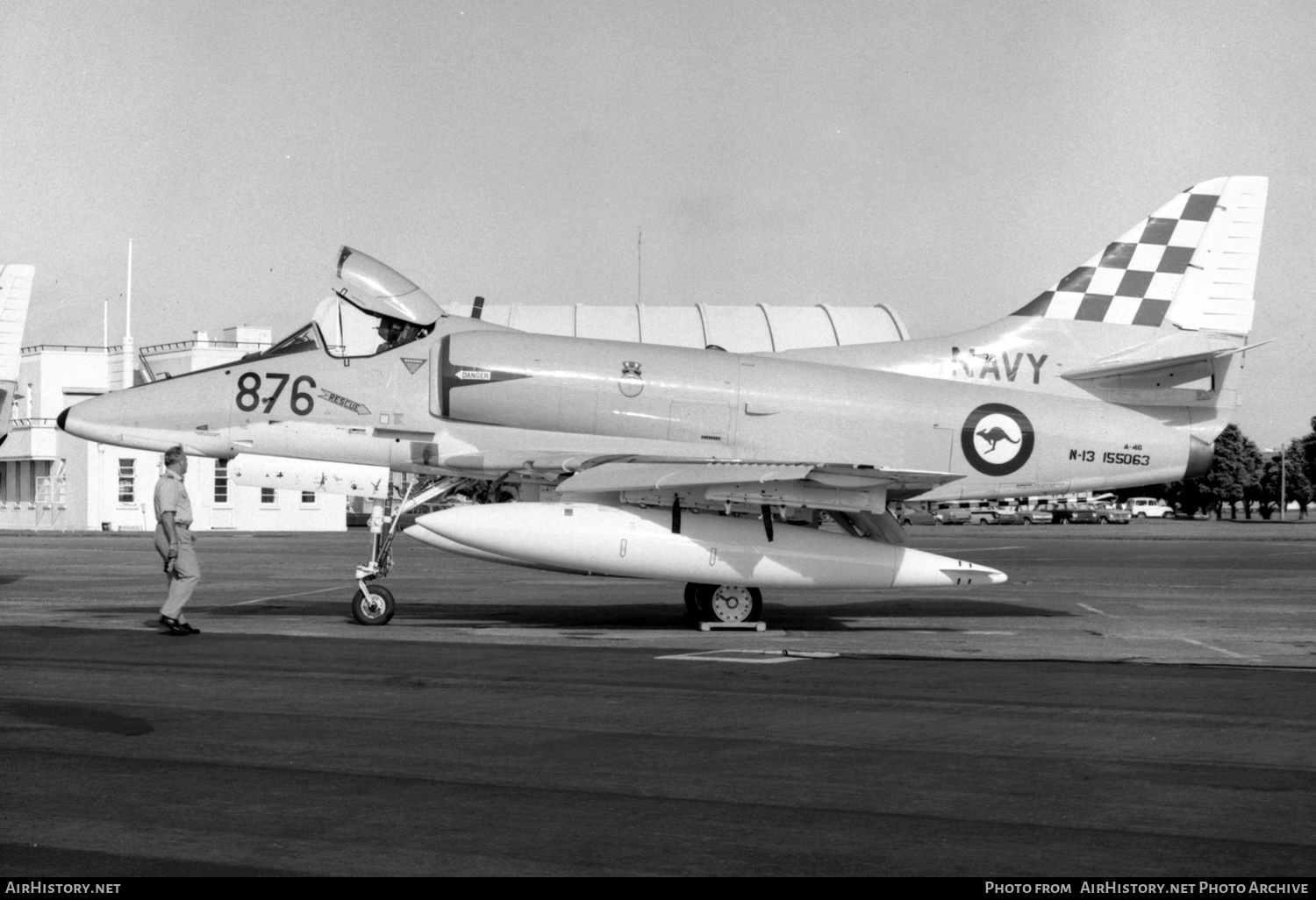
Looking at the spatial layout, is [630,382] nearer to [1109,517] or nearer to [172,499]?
[172,499]

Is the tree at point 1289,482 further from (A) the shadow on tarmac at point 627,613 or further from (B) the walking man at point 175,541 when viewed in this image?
(B) the walking man at point 175,541

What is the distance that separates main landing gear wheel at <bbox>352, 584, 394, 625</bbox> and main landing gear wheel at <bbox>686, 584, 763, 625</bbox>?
3660mm

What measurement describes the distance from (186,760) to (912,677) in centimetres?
593

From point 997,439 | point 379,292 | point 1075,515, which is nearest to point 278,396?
point 379,292

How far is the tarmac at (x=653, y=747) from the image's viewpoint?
556 centimetres

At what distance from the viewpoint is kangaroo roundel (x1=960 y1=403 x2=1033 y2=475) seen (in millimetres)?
16500

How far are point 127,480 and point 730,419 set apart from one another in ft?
160

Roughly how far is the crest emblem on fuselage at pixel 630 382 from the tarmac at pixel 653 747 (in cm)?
280

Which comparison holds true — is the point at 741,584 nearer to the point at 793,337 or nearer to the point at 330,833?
the point at 793,337

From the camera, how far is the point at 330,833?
576 cm

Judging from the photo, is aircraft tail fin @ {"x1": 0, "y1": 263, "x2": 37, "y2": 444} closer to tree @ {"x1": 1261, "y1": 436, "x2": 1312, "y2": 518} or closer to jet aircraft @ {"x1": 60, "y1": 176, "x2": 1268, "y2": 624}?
jet aircraft @ {"x1": 60, "y1": 176, "x2": 1268, "y2": 624}

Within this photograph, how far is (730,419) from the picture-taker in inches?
631

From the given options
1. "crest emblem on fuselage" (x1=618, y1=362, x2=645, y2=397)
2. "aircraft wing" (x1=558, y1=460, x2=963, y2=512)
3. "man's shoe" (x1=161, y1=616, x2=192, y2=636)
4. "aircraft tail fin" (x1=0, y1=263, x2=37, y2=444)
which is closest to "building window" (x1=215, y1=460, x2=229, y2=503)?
"aircraft tail fin" (x1=0, y1=263, x2=37, y2=444)
